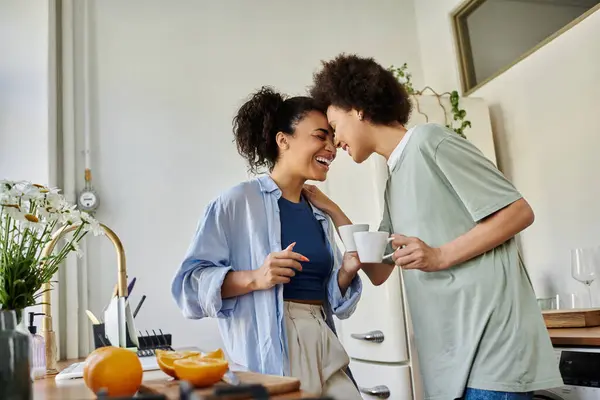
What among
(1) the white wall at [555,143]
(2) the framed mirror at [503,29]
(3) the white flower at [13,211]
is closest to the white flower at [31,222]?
(3) the white flower at [13,211]

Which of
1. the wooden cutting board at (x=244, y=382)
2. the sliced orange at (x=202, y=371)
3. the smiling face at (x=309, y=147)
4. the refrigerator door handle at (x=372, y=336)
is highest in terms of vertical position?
the smiling face at (x=309, y=147)

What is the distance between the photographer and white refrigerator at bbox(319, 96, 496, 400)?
2275 millimetres

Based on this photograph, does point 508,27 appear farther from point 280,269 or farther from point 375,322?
point 280,269

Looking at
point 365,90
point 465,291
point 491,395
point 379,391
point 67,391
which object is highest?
point 365,90

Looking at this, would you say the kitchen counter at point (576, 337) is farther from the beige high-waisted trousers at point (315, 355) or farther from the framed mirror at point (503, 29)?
the framed mirror at point (503, 29)

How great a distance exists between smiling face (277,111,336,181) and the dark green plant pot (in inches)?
37.6

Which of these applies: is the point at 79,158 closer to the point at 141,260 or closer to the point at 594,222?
the point at 141,260

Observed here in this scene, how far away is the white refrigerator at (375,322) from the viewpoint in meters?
2.28

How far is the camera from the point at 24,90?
279 centimetres

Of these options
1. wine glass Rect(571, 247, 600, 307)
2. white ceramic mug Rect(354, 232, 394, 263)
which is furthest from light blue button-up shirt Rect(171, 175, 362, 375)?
wine glass Rect(571, 247, 600, 307)

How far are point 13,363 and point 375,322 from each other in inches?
70.6

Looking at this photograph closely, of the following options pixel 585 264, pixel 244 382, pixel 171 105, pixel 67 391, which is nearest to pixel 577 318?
pixel 585 264

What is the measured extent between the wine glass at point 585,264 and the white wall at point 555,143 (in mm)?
116

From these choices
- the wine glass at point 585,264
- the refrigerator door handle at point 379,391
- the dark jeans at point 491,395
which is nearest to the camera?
the dark jeans at point 491,395
